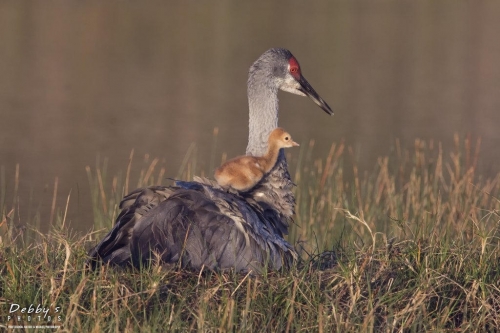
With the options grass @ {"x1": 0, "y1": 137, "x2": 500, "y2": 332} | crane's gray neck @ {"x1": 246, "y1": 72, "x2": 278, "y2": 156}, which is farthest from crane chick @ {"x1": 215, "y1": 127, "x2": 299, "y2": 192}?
grass @ {"x1": 0, "y1": 137, "x2": 500, "y2": 332}

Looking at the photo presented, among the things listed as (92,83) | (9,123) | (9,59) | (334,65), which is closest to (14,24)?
(9,59)

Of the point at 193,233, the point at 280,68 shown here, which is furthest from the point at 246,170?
the point at 280,68

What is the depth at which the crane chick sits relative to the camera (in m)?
5.65

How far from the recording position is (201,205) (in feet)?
16.6

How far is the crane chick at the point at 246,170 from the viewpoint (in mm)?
5652

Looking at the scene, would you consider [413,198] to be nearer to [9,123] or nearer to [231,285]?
[231,285]

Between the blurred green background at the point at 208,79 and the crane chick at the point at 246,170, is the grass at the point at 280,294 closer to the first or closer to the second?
the crane chick at the point at 246,170

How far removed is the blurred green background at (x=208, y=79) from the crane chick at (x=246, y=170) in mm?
1580

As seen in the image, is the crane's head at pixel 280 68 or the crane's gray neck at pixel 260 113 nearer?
the crane's gray neck at pixel 260 113

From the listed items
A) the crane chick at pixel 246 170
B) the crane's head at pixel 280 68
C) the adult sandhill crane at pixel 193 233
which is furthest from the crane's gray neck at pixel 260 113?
the adult sandhill crane at pixel 193 233

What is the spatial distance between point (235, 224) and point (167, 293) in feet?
2.44

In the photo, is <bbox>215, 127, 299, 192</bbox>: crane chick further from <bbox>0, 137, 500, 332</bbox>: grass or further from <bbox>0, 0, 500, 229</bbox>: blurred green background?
<bbox>0, 0, 500, 229</bbox>: blurred green background

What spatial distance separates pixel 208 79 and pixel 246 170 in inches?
470

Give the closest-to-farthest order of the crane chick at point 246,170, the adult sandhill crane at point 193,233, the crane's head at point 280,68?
the adult sandhill crane at point 193,233
the crane chick at point 246,170
the crane's head at point 280,68
